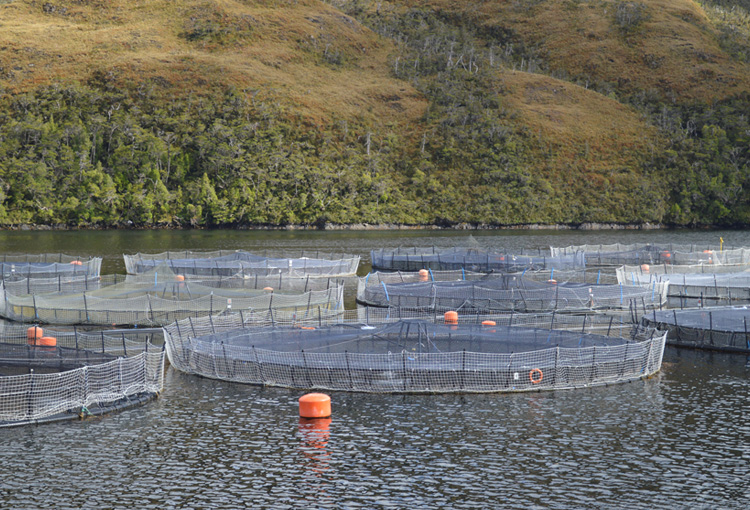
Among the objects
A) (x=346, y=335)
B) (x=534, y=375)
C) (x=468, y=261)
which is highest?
(x=468, y=261)

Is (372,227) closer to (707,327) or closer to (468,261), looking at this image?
(468,261)

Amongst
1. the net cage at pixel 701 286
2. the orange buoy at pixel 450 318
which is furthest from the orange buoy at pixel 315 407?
the net cage at pixel 701 286

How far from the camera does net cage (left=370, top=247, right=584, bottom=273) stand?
76562 millimetres

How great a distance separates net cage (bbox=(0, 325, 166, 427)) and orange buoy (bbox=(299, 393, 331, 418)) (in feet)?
20.1

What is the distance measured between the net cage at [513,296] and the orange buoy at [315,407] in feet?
78.4

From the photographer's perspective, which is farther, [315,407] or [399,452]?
[315,407]

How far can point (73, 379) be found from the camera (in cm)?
2886

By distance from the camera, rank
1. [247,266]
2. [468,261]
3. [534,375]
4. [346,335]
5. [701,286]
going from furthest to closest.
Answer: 1. [468,261]
2. [247,266]
3. [701,286]
4. [346,335]
5. [534,375]

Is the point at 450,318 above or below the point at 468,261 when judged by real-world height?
below

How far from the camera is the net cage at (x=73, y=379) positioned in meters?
28.0

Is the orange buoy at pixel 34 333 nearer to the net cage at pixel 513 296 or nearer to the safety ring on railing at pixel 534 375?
the safety ring on railing at pixel 534 375

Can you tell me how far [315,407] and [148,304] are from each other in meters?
21.0

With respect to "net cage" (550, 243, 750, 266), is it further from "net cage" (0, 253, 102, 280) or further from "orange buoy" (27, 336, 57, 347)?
"orange buoy" (27, 336, 57, 347)

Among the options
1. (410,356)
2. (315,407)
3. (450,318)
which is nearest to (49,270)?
(450,318)
